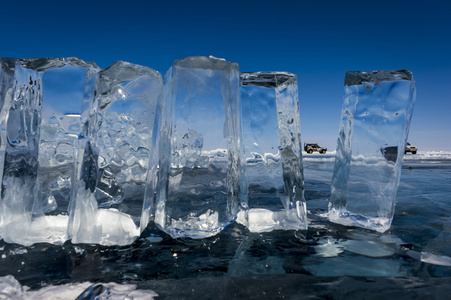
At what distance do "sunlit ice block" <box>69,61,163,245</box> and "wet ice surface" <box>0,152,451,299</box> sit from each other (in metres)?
0.09

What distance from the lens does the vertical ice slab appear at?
1325 mm

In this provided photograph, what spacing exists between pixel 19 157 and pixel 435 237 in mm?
1753

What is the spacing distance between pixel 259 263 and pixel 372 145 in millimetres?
869

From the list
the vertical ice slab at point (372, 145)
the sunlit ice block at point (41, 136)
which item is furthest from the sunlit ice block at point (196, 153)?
the vertical ice slab at point (372, 145)

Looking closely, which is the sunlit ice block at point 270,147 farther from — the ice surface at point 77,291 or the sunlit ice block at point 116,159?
the ice surface at point 77,291

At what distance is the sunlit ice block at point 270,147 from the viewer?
131 centimetres

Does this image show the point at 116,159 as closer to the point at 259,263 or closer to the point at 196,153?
the point at 196,153

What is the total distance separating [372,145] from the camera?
1.38 meters

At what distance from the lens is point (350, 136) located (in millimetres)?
1430

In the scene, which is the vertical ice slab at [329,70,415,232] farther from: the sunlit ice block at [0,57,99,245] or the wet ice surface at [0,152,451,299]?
the sunlit ice block at [0,57,99,245]

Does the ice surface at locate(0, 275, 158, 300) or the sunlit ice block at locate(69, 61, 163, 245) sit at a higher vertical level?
the sunlit ice block at locate(69, 61, 163, 245)

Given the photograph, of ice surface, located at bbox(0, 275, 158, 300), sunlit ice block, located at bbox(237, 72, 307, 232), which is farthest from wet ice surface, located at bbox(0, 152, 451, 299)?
sunlit ice block, located at bbox(237, 72, 307, 232)

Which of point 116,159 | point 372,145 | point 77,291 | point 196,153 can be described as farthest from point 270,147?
point 77,291

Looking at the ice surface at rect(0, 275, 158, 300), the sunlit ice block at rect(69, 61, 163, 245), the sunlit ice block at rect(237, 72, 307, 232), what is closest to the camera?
the ice surface at rect(0, 275, 158, 300)
